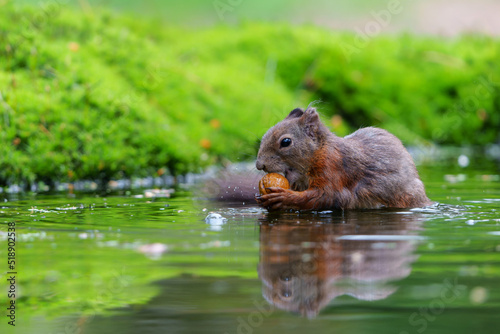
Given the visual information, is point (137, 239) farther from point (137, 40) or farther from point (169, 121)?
point (137, 40)

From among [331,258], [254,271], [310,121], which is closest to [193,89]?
[310,121]

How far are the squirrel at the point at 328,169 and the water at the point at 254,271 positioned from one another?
185mm

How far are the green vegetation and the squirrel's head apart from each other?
0.22 m

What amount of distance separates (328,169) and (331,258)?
211 cm

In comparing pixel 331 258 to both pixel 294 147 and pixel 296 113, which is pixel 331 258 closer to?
pixel 294 147

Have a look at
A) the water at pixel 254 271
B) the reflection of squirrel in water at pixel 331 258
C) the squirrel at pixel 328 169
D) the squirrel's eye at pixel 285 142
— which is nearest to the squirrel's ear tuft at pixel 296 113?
the squirrel at pixel 328 169

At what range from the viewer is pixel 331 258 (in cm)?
412

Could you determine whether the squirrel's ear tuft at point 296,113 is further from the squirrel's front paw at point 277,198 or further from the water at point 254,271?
the water at point 254,271

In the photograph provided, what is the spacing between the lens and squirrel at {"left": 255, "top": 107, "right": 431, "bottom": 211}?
6.11 metres

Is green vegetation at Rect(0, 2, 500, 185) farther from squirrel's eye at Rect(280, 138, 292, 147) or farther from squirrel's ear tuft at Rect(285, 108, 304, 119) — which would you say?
squirrel's ear tuft at Rect(285, 108, 304, 119)

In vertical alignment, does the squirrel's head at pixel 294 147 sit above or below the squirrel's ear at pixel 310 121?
below

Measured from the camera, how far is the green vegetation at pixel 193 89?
863cm

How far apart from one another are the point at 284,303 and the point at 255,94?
29.8ft

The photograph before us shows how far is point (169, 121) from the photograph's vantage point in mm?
10242
